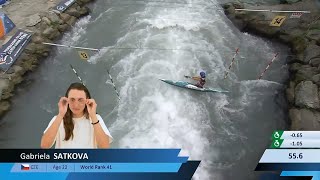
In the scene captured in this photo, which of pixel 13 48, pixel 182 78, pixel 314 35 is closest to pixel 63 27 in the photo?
pixel 13 48

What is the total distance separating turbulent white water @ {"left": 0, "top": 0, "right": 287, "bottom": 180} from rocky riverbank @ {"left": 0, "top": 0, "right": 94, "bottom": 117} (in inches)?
36.8

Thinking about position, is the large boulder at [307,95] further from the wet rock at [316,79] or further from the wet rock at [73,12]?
the wet rock at [73,12]

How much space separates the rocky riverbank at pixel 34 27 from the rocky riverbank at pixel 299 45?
13684mm

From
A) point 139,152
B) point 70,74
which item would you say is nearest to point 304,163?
point 139,152

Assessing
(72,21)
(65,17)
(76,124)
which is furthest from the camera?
(72,21)

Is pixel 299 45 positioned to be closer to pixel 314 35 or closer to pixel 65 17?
pixel 314 35

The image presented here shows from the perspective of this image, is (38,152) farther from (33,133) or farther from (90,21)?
(90,21)

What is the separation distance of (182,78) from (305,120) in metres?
8.78

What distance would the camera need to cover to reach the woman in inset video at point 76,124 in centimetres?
1048

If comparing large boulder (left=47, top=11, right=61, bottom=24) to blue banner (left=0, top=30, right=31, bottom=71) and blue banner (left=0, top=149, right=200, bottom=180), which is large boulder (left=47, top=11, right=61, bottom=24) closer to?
blue banner (left=0, top=30, right=31, bottom=71)

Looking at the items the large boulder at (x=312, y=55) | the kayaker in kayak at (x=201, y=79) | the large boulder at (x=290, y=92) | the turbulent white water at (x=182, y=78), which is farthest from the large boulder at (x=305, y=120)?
the kayaker in kayak at (x=201, y=79)

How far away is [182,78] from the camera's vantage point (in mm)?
27953

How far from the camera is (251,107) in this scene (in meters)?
26.6

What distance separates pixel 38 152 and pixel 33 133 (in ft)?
42.4
